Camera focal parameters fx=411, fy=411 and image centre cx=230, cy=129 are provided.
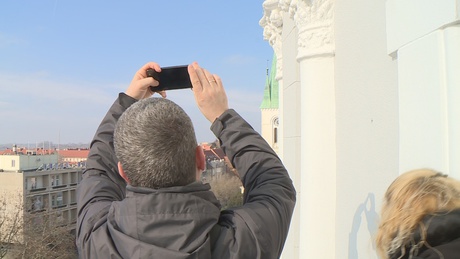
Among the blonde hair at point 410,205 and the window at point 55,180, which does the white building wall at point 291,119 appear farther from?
the window at point 55,180

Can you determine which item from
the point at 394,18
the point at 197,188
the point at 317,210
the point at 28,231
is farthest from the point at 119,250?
the point at 28,231

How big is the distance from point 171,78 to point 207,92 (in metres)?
0.31

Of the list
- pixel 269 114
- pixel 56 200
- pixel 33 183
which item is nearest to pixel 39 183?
pixel 33 183

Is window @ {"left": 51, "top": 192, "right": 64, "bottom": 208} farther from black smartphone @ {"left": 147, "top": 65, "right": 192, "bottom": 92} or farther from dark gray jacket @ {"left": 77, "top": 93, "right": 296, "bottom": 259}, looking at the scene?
dark gray jacket @ {"left": 77, "top": 93, "right": 296, "bottom": 259}

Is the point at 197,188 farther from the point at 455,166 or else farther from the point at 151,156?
the point at 455,166

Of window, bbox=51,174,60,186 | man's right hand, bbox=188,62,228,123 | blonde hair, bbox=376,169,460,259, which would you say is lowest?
window, bbox=51,174,60,186

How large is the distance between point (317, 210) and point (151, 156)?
333 cm

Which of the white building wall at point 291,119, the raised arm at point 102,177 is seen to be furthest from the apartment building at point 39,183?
the raised arm at point 102,177

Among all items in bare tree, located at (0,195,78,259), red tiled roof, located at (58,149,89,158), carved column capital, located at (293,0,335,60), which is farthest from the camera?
red tiled roof, located at (58,149,89,158)

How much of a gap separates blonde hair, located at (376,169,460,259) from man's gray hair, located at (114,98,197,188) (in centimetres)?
86

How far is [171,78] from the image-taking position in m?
1.93

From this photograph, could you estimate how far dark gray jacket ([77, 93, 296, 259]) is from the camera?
1351 mm

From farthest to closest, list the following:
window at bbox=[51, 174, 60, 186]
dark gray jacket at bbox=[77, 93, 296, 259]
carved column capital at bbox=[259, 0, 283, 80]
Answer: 1. window at bbox=[51, 174, 60, 186]
2. carved column capital at bbox=[259, 0, 283, 80]
3. dark gray jacket at bbox=[77, 93, 296, 259]

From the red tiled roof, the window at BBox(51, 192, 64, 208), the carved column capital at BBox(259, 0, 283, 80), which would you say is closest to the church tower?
the window at BBox(51, 192, 64, 208)
